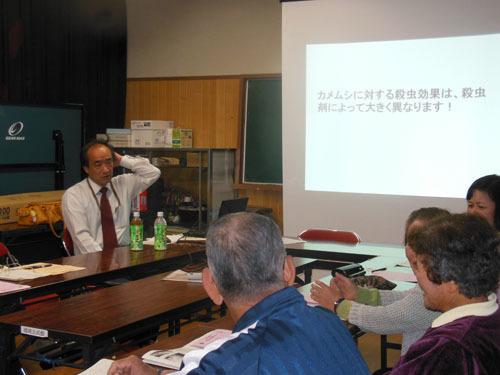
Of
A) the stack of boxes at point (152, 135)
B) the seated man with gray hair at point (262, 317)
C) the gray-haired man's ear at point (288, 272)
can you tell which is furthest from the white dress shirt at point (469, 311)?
the stack of boxes at point (152, 135)

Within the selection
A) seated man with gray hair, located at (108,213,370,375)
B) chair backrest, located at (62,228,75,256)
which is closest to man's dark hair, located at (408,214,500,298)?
seated man with gray hair, located at (108,213,370,375)

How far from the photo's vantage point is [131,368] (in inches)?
67.6

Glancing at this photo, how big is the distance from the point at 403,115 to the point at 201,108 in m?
2.59

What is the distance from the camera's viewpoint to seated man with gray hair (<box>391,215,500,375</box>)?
1.36m

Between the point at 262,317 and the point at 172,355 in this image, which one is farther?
the point at 172,355

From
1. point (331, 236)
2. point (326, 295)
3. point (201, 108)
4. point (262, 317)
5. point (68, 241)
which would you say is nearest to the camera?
point (262, 317)

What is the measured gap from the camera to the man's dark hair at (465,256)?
4.88 ft

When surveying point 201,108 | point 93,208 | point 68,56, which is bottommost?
point 93,208

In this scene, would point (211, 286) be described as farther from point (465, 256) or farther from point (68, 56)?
point (68, 56)

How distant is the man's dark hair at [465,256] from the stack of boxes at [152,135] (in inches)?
212

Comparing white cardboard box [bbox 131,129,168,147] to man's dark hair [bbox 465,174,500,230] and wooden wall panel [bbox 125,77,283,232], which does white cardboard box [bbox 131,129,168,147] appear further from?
man's dark hair [bbox 465,174,500,230]

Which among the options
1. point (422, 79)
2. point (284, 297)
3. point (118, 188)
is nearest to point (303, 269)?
point (118, 188)

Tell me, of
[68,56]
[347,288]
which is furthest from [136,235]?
[68,56]

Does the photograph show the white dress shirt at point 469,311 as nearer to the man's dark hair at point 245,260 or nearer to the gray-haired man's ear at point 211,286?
the man's dark hair at point 245,260
